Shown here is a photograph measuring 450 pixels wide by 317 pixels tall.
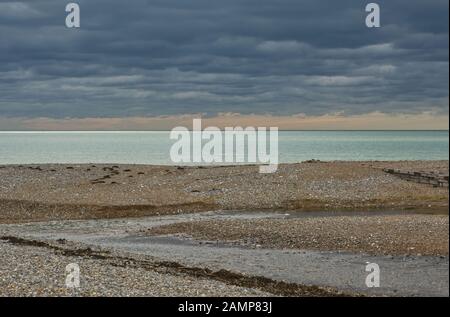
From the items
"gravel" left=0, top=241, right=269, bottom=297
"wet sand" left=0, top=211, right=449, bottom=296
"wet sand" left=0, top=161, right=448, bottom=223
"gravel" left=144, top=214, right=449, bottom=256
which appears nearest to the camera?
"gravel" left=0, top=241, right=269, bottom=297

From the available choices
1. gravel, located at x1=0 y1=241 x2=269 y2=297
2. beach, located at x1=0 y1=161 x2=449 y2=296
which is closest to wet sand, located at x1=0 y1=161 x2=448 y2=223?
beach, located at x1=0 y1=161 x2=449 y2=296

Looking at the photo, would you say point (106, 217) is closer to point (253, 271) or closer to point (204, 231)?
point (204, 231)

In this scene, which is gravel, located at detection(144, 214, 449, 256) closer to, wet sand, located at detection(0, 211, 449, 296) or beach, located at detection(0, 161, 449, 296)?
beach, located at detection(0, 161, 449, 296)

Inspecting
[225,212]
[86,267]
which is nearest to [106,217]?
[225,212]

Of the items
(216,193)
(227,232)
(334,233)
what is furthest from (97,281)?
(216,193)

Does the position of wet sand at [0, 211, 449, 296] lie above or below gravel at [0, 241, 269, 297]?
below

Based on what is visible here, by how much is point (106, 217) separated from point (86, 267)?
2225 cm

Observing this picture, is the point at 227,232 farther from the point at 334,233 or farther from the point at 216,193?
the point at 216,193

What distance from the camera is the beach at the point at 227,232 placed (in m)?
23.7

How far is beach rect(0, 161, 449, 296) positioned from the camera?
23.7 metres

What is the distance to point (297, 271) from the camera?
2709 cm

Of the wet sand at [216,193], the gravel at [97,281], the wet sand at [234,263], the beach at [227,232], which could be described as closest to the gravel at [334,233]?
the beach at [227,232]

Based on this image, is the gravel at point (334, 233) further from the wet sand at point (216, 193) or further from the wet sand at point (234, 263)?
the wet sand at point (216, 193)
